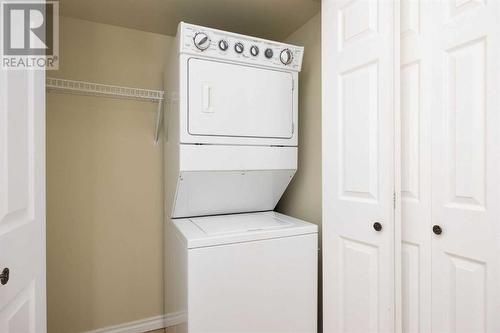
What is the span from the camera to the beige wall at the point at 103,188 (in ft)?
6.87

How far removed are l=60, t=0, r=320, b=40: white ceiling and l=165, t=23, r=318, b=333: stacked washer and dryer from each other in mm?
335

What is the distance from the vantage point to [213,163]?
174 centimetres

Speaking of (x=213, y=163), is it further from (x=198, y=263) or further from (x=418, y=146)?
(x=418, y=146)

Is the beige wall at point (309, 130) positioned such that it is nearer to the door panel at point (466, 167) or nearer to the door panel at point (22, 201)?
the door panel at point (466, 167)

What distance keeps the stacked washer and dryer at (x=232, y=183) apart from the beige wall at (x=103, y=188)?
1.41ft

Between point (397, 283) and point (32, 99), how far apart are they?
178 centimetres

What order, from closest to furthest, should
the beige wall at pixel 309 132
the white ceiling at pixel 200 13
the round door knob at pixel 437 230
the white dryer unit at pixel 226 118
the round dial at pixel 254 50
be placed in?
the round door knob at pixel 437 230 < the white dryer unit at pixel 226 118 < the round dial at pixel 254 50 < the white ceiling at pixel 200 13 < the beige wall at pixel 309 132

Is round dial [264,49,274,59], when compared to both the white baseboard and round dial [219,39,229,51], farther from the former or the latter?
the white baseboard

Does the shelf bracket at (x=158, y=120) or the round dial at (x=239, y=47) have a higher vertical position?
the round dial at (x=239, y=47)

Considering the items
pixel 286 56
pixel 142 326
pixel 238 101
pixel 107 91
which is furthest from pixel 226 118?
pixel 142 326

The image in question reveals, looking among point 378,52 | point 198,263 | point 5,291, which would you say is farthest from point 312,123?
point 5,291

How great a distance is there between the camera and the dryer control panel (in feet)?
5.40

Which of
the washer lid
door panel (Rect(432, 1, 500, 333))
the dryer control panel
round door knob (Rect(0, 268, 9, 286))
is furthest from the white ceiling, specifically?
round door knob (Rect(0, 268, 9, 286))

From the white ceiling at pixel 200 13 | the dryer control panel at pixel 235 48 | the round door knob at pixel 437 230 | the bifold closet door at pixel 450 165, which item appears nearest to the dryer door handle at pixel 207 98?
the dryer control panel at pixel 235 48
